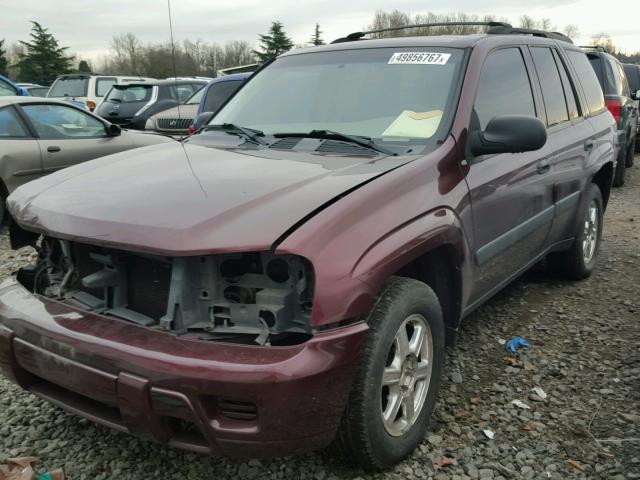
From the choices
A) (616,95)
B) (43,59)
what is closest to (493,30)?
(616,95)

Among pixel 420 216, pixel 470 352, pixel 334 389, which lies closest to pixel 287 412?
pixel 334 389

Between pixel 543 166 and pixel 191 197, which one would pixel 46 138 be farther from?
pixel 543 166

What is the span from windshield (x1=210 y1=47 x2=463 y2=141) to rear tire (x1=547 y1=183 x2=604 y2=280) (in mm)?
2011

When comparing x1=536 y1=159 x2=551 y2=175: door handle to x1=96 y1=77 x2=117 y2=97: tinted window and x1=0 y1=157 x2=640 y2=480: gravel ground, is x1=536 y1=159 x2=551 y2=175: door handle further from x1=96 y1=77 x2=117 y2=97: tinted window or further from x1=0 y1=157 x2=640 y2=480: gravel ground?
x1=96 y1=77 x2=117 y2=97: tinted window

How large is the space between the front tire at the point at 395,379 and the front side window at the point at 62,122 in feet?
19.6

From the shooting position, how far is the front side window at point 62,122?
705 centimetres

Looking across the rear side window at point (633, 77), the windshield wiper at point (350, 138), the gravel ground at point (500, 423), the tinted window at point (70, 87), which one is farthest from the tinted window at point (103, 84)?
the windshield wiper at point (350, 138)

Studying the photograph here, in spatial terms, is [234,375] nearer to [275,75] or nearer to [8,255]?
[275,75]

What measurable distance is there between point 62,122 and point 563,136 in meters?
5.87

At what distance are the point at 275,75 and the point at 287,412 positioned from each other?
2443mm

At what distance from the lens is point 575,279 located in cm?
495

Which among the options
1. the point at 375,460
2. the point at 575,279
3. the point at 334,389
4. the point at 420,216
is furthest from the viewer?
the point at 575,279

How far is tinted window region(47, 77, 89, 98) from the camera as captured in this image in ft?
55.3

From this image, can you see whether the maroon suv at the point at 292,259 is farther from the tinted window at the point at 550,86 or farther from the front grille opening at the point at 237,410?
the tinted window at the point at 550,86
